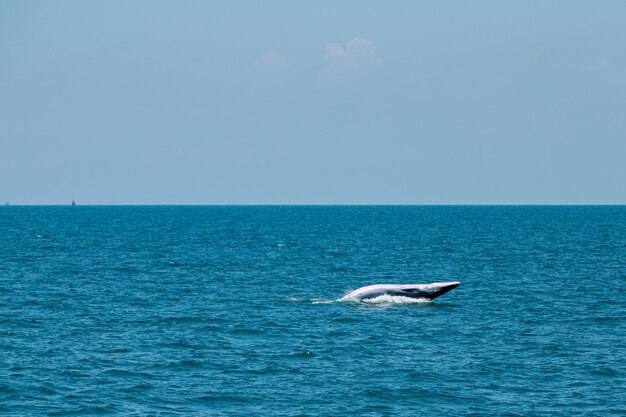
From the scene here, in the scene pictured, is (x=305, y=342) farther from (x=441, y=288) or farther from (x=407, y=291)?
(x=441, y=288)

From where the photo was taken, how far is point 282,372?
121 feet

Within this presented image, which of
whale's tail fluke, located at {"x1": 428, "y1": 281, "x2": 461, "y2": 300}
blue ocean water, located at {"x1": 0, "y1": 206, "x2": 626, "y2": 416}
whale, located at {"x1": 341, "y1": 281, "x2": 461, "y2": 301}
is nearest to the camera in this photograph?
blue ocean water, located at {"x1": 0, "y1": 206, "x2": 626, "y2": 416}

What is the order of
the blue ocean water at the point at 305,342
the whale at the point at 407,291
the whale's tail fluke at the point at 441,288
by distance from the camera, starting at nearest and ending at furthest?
the blue ocean water at the point at 305,342 → the whale's tail fluke at the point at 441,288 → the whale at the point at 407,291

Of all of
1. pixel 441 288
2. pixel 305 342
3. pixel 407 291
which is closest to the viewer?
pixel 305 342

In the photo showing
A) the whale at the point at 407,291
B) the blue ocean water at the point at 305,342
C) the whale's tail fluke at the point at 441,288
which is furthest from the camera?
the whale at the point at 407,291

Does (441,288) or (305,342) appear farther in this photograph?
(441,288)

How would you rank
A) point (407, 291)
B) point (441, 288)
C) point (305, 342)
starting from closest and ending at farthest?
point (305, 342)
point (441, 288)
point (407, 291)

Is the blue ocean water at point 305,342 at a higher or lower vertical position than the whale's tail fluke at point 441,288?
lower

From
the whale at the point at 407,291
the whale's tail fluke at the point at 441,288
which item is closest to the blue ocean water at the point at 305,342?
the whale's tail fluke at the point at 441,288

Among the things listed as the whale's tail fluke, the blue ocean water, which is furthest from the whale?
the blue ocean water

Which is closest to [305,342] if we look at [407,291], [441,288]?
[407,291]

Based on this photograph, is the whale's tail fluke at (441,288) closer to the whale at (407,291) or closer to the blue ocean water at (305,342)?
the whale at (407,291)

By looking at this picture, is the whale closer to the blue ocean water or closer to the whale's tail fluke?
the whale's tail fluke

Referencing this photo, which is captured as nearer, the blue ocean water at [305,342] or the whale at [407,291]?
the blue ocean water at [305,342]
